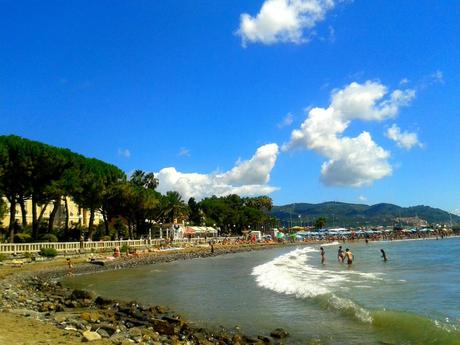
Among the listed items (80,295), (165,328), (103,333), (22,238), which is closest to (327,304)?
(165,328)

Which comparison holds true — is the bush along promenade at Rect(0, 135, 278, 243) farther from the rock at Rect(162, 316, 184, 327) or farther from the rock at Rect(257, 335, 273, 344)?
the rock at Rect(257, 335, 273, 344)

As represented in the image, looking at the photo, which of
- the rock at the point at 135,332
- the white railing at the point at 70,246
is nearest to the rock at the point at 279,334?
the rock at the point at 135,332

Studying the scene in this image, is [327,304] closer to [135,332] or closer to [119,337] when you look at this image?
[135,332]

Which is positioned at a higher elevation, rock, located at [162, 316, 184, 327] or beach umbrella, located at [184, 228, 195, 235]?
beach umbrella, located at [184, 228, 195, 235]

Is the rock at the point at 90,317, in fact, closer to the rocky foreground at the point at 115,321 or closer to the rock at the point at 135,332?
the rocky foreground at the point at 115,321

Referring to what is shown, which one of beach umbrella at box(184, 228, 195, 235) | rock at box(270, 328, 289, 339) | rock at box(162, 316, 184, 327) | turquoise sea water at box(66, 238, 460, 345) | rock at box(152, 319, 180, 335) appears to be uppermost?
beach umbrella at box(184, 228, 195, 235)

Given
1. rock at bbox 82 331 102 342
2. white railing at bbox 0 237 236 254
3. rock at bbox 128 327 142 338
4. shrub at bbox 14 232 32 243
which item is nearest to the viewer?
rock at bbox 82 331 102 342

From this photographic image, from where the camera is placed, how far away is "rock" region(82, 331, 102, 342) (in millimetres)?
10867

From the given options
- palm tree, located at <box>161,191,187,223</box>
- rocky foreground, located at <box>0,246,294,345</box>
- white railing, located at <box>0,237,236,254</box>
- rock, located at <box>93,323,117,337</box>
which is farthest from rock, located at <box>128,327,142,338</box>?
palm tree, located at <box>161,191,187,223</box>

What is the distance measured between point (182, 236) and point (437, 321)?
78.6m

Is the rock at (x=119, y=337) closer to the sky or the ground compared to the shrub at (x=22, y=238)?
closer to the ground

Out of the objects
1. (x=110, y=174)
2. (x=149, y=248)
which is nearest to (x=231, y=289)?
Result: (x=149, y=248)

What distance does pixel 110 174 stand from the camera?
6606 cm

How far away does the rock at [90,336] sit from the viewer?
10.9 m
